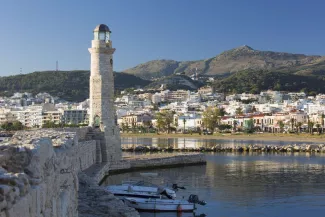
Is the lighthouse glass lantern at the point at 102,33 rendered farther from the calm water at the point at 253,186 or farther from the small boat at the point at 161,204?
the small boat at the point at 161,204

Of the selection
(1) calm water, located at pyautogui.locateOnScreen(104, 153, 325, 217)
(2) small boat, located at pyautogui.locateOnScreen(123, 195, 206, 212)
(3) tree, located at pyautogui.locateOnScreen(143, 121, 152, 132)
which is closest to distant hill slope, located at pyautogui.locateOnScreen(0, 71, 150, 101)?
(3) tree, located at pyautogui.locateOnScreen(143, 121, 152, 132)

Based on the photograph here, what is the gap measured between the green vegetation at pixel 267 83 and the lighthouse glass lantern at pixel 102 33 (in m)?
155

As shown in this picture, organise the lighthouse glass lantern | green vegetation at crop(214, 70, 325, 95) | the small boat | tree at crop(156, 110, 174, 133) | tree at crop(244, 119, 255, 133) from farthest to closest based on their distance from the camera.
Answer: green vegetation at crop(214, 70, 325, 95), tree at crop(156, 110, 174, 133), tree at crop(244, 119, 255, 133), the lighthouse glass lantern, the small boat

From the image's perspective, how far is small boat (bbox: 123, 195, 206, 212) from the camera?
1698cm

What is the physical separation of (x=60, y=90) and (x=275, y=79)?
73274 millimetres

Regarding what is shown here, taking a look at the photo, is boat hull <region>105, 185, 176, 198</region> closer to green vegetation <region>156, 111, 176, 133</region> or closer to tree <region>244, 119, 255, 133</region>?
green vegetation <region>156, 111, 176, 133</region>

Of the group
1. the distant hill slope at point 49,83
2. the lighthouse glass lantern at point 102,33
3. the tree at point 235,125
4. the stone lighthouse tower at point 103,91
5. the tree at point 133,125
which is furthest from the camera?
the distant hill slope at point 49,83

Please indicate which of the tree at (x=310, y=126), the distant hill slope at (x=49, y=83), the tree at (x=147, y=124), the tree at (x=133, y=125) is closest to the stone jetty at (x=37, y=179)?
the tree at (x=310, y=126)

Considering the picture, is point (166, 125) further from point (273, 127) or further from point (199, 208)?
point (199, 208)

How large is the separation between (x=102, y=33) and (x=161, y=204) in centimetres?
1106

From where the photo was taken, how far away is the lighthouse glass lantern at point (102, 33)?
25469 mm

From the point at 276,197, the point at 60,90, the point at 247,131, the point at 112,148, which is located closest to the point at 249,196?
the point at 276,197

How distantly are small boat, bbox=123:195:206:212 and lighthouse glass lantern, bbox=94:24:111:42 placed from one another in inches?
402

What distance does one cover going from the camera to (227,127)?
8881 centimetres
